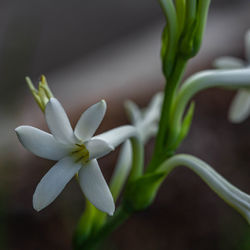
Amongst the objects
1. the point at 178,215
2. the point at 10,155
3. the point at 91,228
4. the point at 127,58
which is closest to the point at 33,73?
the point at 127,58

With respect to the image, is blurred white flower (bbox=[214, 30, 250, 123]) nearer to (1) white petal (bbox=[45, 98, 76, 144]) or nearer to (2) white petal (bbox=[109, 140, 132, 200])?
(2) white petal (bbox=[109, 140, 132, 200])

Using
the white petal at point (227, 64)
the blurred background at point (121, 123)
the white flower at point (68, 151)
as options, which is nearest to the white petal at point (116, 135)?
the white flower at point (68, 151)

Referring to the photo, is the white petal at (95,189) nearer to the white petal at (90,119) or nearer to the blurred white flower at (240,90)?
the white petal at (90,119)

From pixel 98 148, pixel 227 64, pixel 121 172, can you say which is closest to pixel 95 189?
pixel 98 148

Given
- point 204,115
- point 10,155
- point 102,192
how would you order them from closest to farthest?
point 102,192 < point 10,155 < point 204,115

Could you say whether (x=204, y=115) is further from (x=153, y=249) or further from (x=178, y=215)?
(x=153, y=249)
